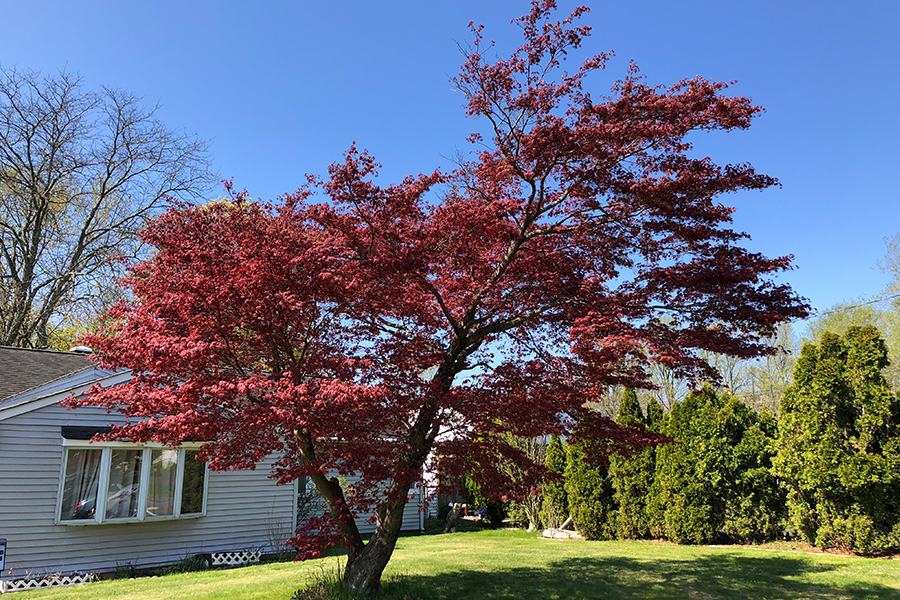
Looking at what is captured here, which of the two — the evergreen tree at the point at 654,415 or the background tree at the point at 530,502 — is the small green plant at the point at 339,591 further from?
the evergreen tree at the point at 654,415

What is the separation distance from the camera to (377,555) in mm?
6418

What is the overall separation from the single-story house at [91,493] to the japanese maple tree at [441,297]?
14.7ft

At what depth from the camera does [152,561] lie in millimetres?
10016

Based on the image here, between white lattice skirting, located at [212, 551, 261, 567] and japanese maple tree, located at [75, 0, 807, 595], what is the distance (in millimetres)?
Answer: 5109

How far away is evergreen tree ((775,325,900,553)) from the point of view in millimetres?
8836

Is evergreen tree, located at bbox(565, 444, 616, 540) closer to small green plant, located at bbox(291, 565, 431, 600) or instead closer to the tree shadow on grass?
the tree shadow on grass

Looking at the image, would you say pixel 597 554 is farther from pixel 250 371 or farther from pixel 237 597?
pixel 250 371

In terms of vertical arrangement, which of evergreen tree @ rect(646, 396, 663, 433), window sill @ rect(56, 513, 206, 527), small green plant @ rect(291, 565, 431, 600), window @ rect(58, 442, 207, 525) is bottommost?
small green plant @ rect(291, 565, 431, 600)

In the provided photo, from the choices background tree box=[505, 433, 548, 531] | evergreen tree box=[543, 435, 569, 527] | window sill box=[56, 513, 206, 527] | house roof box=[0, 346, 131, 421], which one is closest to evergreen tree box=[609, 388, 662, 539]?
evergreen tree box=[543, 435, 569, 527]

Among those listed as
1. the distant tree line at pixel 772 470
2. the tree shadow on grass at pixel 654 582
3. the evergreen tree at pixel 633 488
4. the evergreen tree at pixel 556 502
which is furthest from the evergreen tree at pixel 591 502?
the tree shadow on grass at pixel 654 582

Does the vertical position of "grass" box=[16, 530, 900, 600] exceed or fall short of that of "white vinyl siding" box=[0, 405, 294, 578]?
it falls short

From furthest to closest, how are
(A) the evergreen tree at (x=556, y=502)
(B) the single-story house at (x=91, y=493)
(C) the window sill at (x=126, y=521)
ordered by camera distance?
(A) the evergreen tree at (x=556, y=502) < (C) the window sill at (x=126, y=521) < (B) the single-story house at (x=91, y=493)

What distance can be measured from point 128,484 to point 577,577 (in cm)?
800

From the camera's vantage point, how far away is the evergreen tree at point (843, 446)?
8836mm
